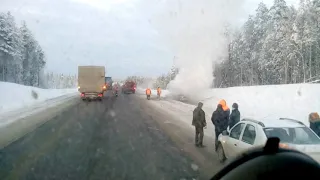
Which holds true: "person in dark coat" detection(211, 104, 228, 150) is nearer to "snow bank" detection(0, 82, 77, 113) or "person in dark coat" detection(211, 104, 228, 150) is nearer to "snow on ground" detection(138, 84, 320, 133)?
"snow on ground" detection(138, 84, 320, 133)

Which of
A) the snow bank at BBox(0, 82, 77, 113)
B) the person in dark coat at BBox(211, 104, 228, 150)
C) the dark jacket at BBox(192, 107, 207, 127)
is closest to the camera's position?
the person in dark coat at BBox(211, 104, 228, 150)

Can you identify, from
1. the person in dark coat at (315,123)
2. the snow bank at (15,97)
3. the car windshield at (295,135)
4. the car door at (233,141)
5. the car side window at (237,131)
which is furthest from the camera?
the snow bank at (15,97)

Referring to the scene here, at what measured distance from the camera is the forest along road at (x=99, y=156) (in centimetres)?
834

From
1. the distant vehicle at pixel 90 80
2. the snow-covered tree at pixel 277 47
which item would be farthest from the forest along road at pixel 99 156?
the snow-covered tree at pixel 277 47

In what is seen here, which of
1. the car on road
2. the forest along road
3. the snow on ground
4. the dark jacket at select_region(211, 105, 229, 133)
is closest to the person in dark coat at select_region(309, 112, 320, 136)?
the car on road

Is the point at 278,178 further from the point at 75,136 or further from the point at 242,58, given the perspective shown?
the point at 242,58

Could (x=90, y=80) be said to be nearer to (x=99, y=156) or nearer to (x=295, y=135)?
(x=99, y=156)

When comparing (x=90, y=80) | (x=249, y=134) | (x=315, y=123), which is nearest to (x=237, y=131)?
(x=249, y=134)

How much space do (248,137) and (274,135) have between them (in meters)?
1.01

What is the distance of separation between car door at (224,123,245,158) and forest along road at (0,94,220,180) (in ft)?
1.97

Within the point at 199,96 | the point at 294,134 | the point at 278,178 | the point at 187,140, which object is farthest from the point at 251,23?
the point at 278,178

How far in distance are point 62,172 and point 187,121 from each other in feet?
43.2

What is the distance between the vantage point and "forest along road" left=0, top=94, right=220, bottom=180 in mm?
8344

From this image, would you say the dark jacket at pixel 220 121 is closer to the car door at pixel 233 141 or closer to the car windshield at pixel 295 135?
the car door at pixel 233 141
